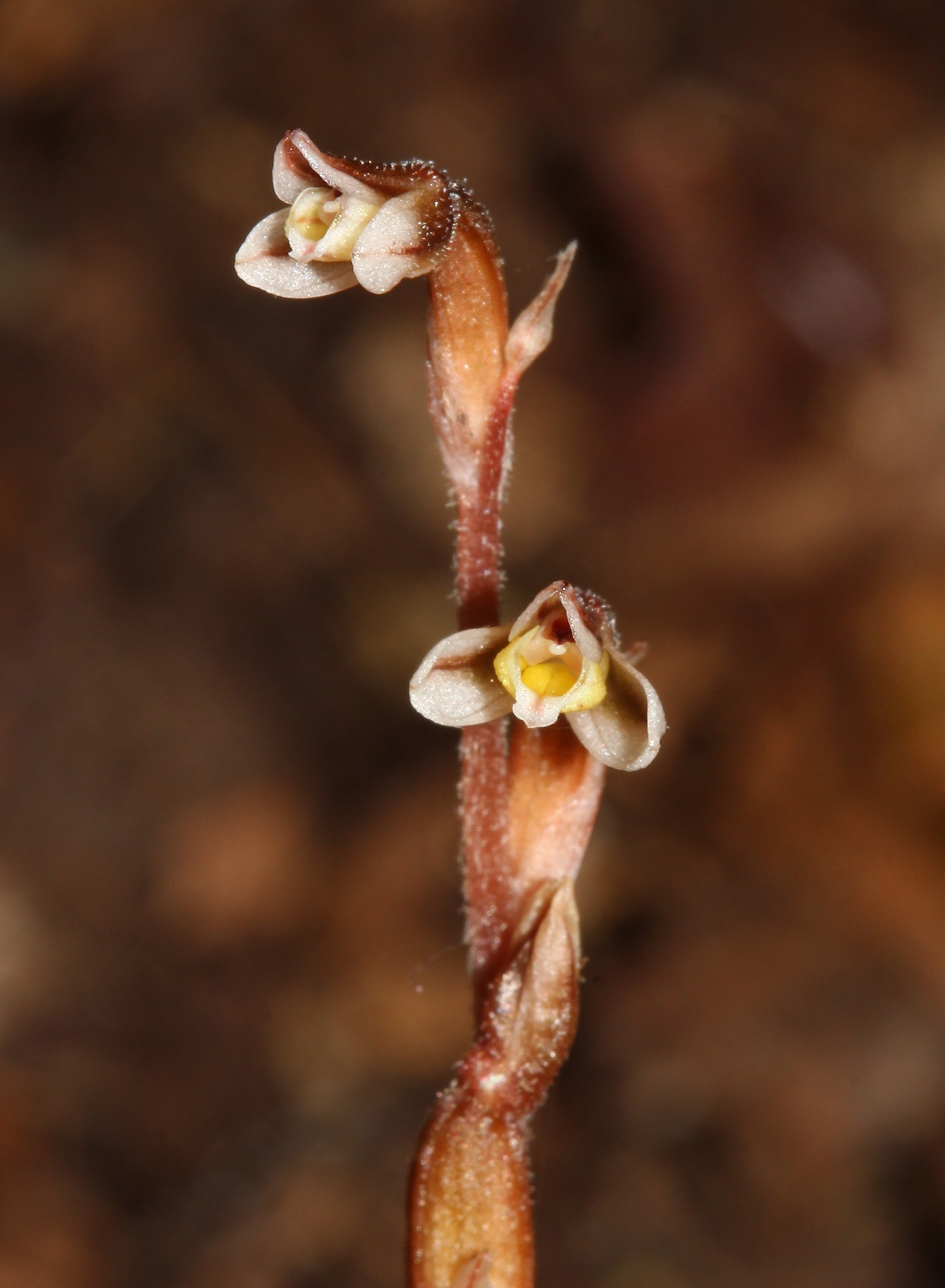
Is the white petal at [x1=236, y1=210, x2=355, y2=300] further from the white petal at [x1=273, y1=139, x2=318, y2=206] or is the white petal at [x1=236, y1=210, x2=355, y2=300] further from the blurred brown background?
the blurred brown background

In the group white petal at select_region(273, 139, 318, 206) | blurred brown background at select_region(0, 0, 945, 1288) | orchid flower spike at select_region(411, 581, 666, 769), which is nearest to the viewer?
orchid flower spike at select_region(411, 581, 666, 769)

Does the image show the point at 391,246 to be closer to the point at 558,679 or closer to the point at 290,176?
the point at 290,176

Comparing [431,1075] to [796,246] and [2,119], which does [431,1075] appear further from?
[2,119]

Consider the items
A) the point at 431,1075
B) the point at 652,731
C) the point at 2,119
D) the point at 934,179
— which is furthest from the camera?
the point at 2,119

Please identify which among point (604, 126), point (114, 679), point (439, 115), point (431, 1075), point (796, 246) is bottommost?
point (431, 1075)

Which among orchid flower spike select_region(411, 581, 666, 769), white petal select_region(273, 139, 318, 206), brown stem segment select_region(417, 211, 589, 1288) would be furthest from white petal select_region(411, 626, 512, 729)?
white petal select_region(273, 139, 318, 206)

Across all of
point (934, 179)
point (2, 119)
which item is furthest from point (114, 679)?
point (934, 179)
